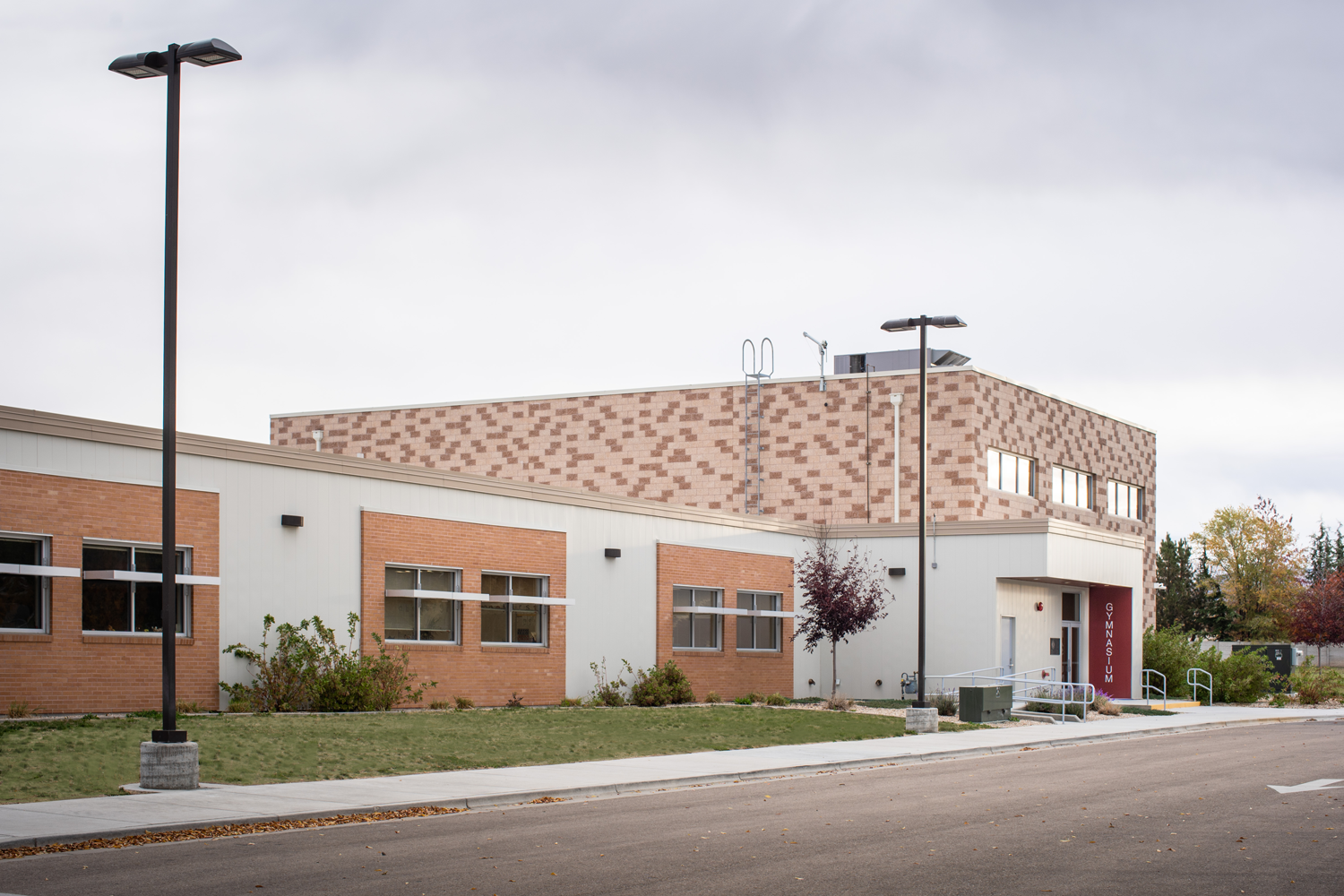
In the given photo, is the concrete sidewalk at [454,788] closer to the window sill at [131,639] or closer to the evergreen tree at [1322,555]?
the window sill at [131,639]

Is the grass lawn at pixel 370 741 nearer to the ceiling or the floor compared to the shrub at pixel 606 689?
nearer to the ceiling

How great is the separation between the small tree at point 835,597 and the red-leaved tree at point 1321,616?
146ft

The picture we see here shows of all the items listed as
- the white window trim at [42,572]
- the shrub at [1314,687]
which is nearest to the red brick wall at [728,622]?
the white window trim at [42,572]

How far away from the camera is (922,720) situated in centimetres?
2709

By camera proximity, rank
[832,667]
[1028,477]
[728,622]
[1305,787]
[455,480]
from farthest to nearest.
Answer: [1028,477] → [832,667] → [728,622] → [455,480] → [1305,787]

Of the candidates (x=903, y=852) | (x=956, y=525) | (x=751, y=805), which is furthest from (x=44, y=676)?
(x=956, y=525)

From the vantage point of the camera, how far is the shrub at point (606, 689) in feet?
102

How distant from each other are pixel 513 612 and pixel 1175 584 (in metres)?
77.2

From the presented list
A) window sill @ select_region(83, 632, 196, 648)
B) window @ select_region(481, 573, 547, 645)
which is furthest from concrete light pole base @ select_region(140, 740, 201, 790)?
window @ select_region(481, 573, 547, 645)

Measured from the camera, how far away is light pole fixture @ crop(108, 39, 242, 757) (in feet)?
50.8

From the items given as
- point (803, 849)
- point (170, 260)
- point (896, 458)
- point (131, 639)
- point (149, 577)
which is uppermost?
point (170, 260)

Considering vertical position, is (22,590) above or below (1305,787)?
above

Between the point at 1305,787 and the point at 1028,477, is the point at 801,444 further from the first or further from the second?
the point at 1305,787

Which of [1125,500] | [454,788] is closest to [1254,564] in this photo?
[1125,500]
